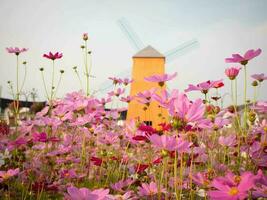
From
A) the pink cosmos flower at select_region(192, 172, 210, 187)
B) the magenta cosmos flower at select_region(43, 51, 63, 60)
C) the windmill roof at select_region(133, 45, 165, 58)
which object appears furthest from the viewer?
the windmill roof at select_region(133, 45, 165, 58)

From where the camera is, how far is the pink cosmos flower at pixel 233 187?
571 millimetres

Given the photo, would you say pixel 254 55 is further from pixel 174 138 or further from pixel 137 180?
pixel 137 180

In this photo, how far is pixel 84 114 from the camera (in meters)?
1.63

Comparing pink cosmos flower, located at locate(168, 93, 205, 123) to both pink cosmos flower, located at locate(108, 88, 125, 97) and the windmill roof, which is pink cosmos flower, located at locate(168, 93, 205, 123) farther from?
the windmill roof

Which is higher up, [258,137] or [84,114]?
[84,114]

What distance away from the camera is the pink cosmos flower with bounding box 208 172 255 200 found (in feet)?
1.87

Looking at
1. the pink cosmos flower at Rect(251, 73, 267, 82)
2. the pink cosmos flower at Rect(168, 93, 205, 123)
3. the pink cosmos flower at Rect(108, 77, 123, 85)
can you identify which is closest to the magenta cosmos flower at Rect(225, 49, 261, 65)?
the pink cosmos flower at Rect(251, 73, 267, 82)

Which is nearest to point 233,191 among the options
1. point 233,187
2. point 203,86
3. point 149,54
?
point 233,187

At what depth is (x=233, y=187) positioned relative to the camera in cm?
62

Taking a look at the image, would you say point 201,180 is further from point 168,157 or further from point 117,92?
point 117,92

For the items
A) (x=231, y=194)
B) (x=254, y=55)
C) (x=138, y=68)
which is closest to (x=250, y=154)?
(x=254, y=55)

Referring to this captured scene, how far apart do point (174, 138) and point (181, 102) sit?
10 centimetres

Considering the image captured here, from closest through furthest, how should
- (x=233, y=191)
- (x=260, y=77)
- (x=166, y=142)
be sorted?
(x=233, y=191)
(x=166, y=142)
(x=260, y=77)

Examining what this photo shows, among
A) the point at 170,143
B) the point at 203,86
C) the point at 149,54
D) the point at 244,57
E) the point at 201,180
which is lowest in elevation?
the point at 201,180
